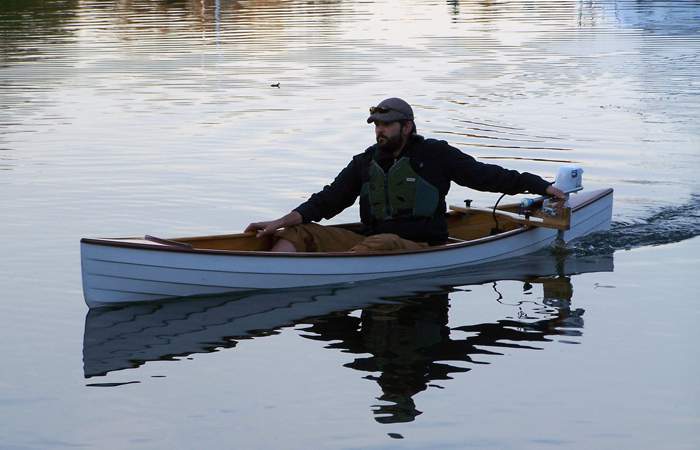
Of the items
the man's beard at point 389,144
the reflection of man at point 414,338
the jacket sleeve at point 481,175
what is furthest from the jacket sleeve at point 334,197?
the reflection of man at point 414,338

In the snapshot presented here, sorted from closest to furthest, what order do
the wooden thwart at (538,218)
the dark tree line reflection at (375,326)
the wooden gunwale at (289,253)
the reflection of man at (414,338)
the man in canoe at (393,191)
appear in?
the reflection of man at (414,338), the dark tree line reflection at (375,326), the wooden gunwale at (289,253), the man in canoe at (393,191), the wooden thwart at (538,218)

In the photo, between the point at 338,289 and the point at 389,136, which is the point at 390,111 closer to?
the point at 389,136

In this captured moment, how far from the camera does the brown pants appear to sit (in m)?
11.2

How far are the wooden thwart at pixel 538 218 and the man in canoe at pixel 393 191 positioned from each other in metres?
0.72

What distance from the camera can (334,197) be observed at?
1139cm

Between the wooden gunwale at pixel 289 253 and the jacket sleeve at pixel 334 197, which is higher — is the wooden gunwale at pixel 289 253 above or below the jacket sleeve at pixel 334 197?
below

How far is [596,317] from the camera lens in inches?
414

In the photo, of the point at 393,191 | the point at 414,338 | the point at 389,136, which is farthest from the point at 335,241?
the point at 414,338

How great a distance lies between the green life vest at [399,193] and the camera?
1116 centimetres

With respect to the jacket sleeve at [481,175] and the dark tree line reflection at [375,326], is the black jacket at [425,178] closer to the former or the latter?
the jacket sleeve at [481,175]

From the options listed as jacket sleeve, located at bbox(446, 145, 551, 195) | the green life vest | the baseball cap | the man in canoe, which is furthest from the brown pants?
the baseball cap

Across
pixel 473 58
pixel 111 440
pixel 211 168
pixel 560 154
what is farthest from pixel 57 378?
pixel 473 58

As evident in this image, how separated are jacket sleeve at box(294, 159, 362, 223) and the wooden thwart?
A: 1528 millimetres

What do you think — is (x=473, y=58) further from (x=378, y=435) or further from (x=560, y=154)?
(x=378, y=435)
